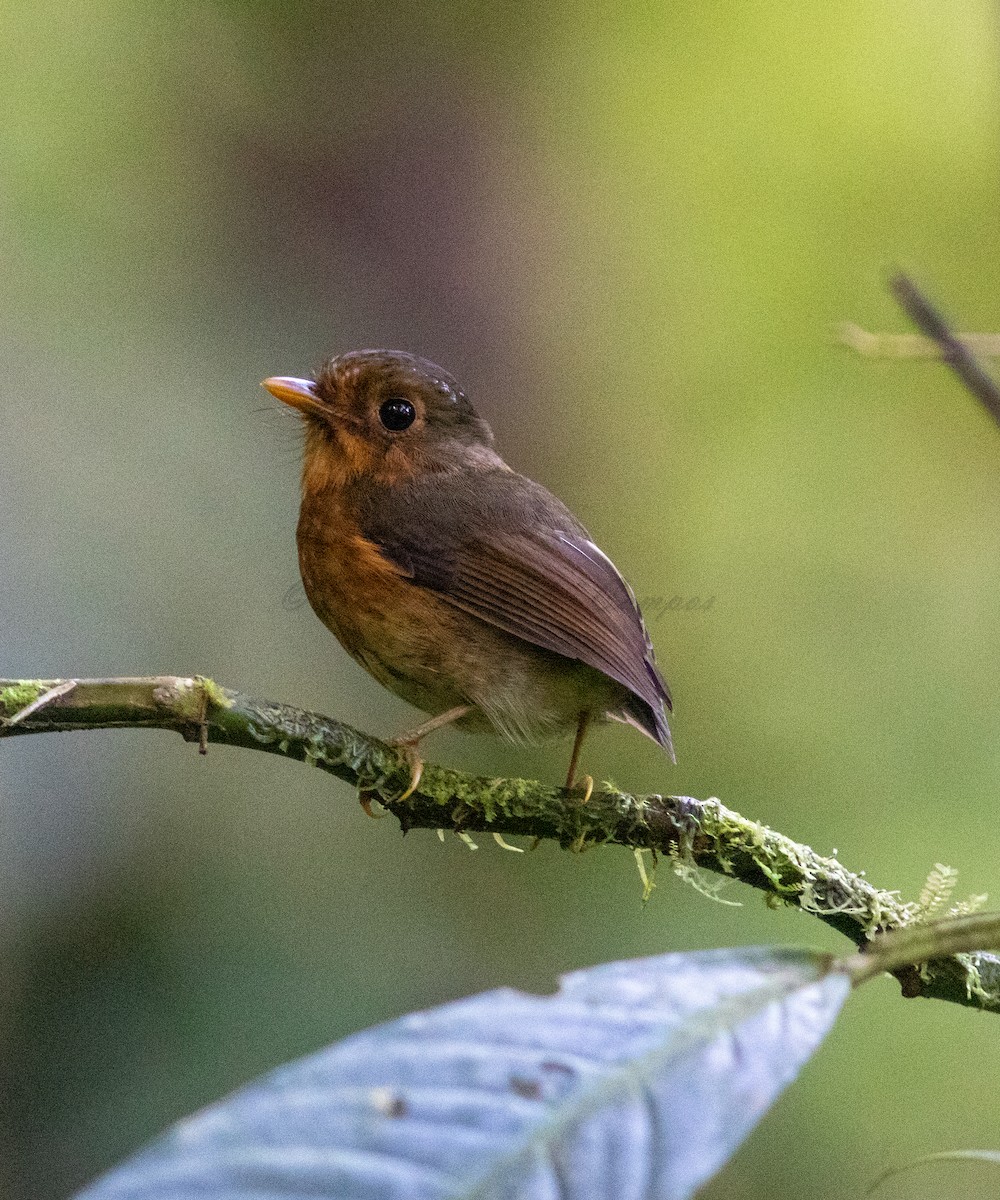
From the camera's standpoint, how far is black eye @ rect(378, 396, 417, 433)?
2389mm

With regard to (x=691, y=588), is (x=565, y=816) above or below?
below

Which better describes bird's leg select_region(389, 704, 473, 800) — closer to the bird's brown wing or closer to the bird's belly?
the bird's belly

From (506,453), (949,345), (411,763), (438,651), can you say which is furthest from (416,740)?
(506,453)

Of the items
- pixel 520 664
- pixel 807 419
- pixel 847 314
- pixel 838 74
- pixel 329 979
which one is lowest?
pixel 329 979

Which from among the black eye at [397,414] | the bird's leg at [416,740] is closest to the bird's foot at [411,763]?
the bird's leg at [416,740]

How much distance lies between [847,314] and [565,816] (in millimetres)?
2732

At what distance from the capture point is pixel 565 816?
179 cm

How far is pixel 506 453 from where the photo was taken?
3859mm

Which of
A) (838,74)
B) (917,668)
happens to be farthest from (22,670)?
(838,74)

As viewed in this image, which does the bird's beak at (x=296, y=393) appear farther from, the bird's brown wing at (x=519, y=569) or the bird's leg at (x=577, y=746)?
the bird's leg at (x=577, y=746)

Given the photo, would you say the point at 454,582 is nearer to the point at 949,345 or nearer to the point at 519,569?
the point at 519,569

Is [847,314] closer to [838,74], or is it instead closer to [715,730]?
[838,74]

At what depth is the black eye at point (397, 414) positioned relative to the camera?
7.84 feet

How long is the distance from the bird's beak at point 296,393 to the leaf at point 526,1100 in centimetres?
165
